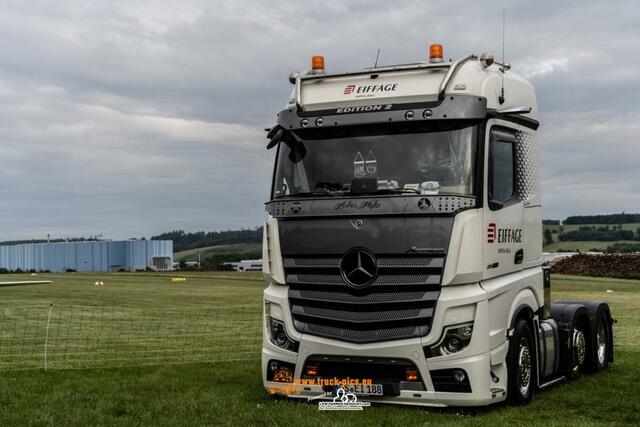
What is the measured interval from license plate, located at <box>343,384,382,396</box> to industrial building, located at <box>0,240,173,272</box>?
9963cm

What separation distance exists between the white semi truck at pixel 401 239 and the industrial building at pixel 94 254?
99.1 m

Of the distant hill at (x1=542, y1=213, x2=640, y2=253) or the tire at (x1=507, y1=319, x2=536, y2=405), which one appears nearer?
the tire at (x1=507, y1=319, x2=536, y2=405)

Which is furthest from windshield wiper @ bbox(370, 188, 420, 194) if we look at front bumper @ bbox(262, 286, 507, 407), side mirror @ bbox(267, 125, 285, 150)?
side mirror @ bbox(267, 125, 285, 150)

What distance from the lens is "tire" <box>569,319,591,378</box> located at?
12602mm

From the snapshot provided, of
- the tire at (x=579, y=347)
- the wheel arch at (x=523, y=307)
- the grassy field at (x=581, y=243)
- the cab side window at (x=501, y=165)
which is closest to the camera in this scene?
the cab side window at (x=501, y=165)

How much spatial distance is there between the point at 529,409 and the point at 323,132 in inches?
155

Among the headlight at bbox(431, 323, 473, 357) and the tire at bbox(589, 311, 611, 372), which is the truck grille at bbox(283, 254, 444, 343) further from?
the tire at bbox(589, 311, 611, 372)

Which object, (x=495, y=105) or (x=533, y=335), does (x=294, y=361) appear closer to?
(x=533, y=335)

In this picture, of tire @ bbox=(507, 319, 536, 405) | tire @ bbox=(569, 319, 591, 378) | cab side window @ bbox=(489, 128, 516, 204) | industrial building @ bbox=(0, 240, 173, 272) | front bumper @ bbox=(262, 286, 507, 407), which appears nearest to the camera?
front bumper @ bbox=(262, 286, 507, 407)

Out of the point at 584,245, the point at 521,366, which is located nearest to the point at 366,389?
the point at 521,366

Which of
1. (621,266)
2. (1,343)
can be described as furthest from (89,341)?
(621,266)

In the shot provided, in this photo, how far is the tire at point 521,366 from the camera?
10.0m

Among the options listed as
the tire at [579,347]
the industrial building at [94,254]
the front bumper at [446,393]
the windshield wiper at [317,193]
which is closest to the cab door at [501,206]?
the front bumper at [446,393]

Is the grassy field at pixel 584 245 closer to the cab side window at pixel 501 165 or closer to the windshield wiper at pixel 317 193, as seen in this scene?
the cab side window at pixel 501 165
